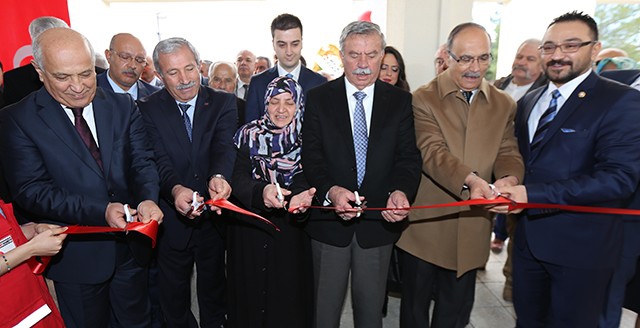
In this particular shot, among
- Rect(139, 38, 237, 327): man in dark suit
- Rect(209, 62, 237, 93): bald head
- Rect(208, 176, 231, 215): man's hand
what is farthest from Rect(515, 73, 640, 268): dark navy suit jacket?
Rect(209, 62, 237, 93): bald head

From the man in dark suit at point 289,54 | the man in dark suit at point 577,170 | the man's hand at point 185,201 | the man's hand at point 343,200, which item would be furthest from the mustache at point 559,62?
the man's hand at point 185,201

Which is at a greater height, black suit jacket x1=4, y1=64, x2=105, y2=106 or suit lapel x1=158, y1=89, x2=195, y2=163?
black suit jacket x1=4, y1=64, x2=105, y2=106

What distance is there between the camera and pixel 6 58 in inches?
205

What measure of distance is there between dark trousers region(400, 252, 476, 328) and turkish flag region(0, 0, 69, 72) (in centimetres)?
549

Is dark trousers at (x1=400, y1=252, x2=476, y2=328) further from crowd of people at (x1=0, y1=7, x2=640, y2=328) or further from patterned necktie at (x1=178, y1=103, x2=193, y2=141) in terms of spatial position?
patterned necktie at (x1=178, y1=103, x2=193, y2=141)

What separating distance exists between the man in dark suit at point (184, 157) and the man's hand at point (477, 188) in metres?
1.44

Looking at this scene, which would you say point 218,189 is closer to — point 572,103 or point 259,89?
point 259,89

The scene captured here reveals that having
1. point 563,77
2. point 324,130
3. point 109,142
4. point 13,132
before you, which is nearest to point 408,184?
point 324,130

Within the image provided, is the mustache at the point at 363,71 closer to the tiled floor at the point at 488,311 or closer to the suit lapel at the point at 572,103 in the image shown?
the suit lapel at the point at 572,103

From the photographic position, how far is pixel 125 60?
12.1 feet

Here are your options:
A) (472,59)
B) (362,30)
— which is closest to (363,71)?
(362,30)

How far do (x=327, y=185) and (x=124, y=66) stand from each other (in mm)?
2406

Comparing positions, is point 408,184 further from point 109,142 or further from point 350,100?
point 109,142

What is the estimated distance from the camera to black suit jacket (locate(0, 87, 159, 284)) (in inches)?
80.5
